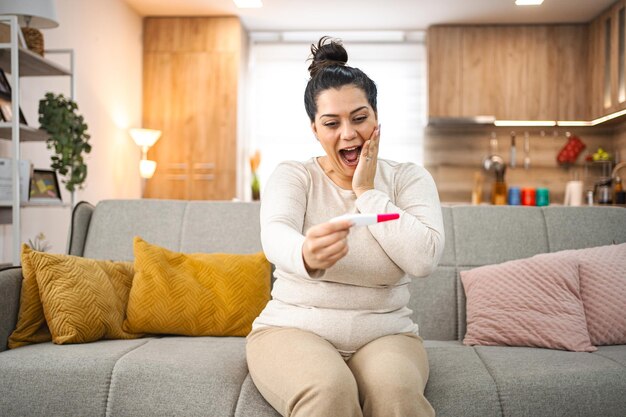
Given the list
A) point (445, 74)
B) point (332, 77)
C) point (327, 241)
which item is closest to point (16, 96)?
point (332, 77)

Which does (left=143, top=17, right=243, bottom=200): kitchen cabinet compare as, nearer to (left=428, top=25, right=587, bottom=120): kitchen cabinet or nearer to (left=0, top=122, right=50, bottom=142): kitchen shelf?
(left=428, top=25, right=587, bottom=120): kitchen cabinet

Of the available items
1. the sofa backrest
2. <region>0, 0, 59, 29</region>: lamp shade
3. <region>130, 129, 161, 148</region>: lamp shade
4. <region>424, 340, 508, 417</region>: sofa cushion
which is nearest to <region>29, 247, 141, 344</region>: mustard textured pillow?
the sofa backrest

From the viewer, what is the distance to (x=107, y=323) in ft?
6.45

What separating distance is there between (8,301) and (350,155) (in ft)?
3.61

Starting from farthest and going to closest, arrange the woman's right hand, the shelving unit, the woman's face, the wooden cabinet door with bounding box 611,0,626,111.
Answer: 1. the wooden cabinet door with bounding box 611,0,626,111
2. the shelving unit
3. the woman's face
4. the woman's right hand

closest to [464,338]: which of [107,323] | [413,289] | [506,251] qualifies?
[413,289]

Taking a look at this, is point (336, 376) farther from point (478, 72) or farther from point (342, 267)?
point (478, 72)

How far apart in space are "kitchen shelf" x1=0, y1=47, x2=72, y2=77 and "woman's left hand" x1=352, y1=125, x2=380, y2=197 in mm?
2347

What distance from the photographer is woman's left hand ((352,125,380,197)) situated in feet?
5.35

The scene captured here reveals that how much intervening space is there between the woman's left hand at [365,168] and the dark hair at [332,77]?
152 mm

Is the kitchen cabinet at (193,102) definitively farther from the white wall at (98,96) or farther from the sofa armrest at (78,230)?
the sofa armrest at (78,230)

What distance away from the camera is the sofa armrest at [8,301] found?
1866 millimetres

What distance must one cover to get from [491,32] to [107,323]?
518 centimetres

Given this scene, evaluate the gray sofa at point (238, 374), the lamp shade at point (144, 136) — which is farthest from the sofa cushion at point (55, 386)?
the lamp shade at point (144, 136)
